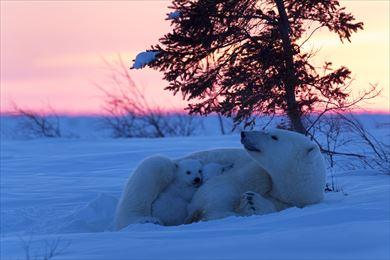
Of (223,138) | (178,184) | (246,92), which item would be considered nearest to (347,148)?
(223,138)

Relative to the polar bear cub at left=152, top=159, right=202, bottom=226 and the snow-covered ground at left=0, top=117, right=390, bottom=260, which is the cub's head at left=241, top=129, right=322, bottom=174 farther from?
the polar bear cub at left=152, top=159, right=202, bottom=226

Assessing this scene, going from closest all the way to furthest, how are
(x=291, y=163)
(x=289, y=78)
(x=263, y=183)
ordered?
(x=291, y=163), (x=263, y=183), (x=289, y=78)

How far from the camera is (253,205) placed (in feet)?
19.2

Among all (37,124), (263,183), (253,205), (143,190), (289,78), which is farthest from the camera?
(37,124)

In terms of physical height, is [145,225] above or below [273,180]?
below

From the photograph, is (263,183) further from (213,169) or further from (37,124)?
(37,124)

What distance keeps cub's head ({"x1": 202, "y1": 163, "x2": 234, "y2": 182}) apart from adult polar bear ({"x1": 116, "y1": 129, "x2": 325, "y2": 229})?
8 cm

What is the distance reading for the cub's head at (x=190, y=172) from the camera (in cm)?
656

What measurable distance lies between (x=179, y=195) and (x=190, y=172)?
0.24 m

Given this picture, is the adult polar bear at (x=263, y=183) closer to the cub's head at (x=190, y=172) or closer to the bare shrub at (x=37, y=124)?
the cub's head at (x=190, y=172)

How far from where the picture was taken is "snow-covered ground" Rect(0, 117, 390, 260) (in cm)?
346

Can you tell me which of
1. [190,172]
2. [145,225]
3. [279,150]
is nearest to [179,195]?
[190,172]

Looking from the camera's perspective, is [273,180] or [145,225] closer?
[145,225]

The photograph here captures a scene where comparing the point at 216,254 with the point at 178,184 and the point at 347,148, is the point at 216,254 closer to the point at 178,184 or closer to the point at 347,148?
the point at 178,184
